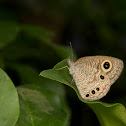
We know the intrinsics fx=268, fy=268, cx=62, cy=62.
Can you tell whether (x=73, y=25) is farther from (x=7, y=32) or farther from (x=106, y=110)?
(x=106, y=110)

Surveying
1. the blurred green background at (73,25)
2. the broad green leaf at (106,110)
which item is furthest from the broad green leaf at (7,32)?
the broad green leaf at (106,110)

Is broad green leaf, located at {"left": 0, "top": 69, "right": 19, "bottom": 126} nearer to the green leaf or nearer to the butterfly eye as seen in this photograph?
the green leaf

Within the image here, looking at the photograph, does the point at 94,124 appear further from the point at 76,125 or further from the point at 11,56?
the point at 11,56

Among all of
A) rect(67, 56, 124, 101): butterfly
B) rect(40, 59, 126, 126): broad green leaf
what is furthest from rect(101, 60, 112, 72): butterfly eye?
rect(40, 59, 126, 126): broad green leaf

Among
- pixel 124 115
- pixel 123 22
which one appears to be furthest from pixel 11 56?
pixel 123 22

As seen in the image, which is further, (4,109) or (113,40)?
(113,40)

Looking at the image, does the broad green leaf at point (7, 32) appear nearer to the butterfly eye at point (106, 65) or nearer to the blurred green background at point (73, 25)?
the blurred green background at point (73, 25)

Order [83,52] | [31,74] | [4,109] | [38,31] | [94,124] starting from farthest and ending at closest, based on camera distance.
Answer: [83,52] < [38,31] < [94,124] < [31,74] < [4,109]
